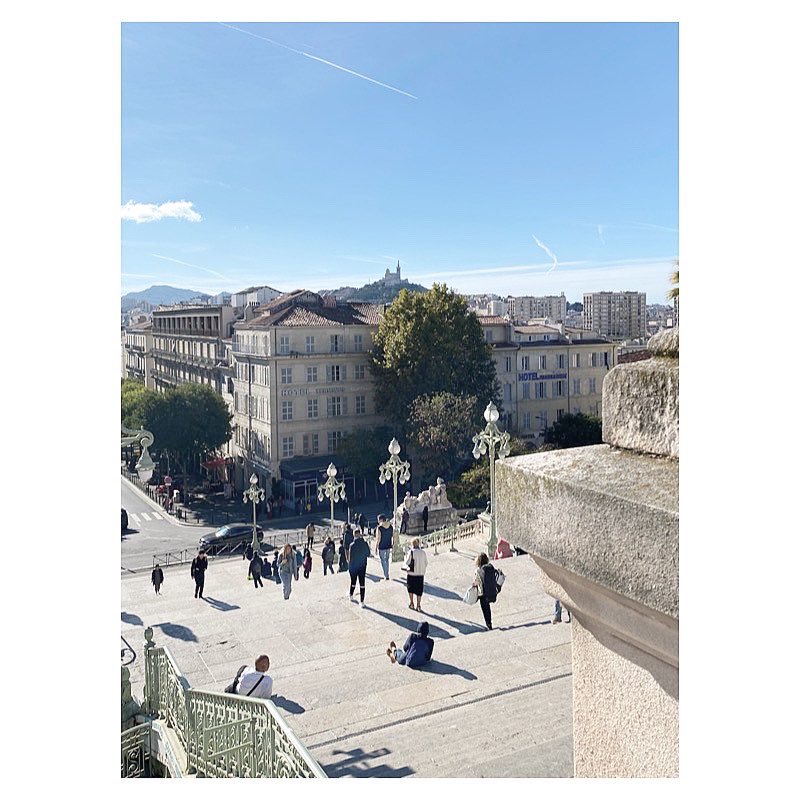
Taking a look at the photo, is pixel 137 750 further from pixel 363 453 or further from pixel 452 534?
pixel 363 453

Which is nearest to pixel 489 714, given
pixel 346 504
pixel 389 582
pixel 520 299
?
pixel 389 582

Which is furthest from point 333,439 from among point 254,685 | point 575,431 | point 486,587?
point 254,685

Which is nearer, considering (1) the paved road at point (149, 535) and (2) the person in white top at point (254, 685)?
(2) the person in white top at point (254, 685)

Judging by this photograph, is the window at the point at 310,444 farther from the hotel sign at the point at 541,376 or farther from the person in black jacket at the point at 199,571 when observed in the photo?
the person in black jacket at the point at 199,571

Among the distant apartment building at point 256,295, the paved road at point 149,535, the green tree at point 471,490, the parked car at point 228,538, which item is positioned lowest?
the paved road at point 149,535

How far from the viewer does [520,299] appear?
148 meters

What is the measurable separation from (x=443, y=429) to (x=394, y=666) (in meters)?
29.3

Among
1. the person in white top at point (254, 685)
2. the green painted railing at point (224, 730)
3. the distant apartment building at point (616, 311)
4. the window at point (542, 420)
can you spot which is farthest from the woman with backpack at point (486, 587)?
the distant apartment building at point (616, 311)

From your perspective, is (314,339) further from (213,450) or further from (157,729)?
(157,729)

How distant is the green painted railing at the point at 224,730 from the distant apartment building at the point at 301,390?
32.8m

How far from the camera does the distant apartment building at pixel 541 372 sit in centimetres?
4772

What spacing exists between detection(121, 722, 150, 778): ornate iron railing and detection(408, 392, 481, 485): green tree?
102ft

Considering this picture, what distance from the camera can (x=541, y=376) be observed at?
48.5m

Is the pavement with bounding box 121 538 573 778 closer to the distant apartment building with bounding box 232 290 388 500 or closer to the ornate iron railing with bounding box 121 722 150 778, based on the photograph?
the ornate iron railing with bounding box 121 722 150 778
